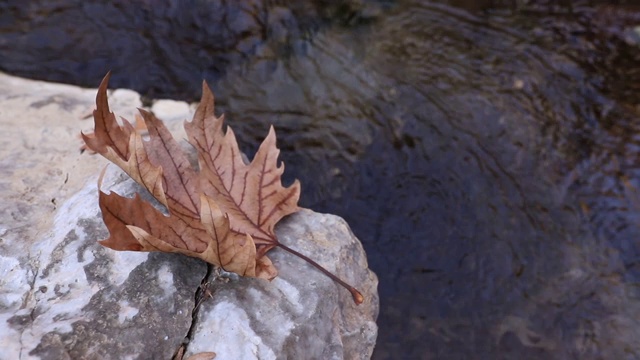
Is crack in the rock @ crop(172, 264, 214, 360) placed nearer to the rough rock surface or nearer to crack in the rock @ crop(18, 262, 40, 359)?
the rough rock surface

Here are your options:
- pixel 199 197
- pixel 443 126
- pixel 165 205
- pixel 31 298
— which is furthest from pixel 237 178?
pixel 443 126

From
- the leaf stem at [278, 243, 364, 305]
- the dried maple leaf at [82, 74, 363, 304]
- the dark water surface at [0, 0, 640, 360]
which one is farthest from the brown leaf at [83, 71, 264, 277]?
the dark water surface at [0, 0, 640, 360]

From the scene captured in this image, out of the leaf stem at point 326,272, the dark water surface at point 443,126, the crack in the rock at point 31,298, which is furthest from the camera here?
the dark water surface at point 443,126

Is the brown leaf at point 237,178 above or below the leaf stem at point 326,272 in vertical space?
above

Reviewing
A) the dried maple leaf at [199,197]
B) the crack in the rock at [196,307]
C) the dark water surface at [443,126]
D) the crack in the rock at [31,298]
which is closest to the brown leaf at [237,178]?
the dried maple leaf at [199,197]

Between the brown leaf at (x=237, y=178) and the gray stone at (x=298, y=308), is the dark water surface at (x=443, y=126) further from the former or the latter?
the brown leaf at (x=237, y=178)

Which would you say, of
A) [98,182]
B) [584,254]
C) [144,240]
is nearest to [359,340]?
[144,240]

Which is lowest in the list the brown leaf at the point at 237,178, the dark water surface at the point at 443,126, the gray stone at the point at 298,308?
the dark water surface at the point at 443,126

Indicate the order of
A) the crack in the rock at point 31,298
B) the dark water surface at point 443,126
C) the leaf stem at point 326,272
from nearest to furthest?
1. the crack in the rock at point 31,298
2. the leaf stem at point 326,272
3. the dark water surface at point 443,126
